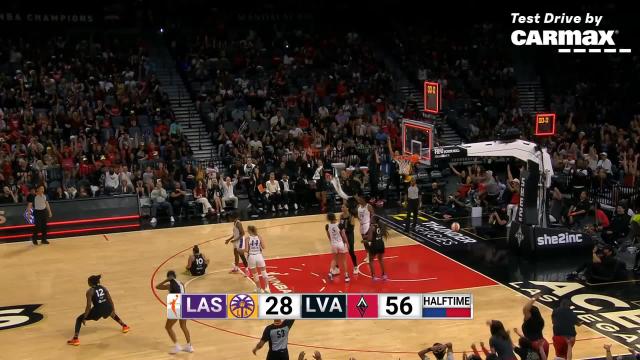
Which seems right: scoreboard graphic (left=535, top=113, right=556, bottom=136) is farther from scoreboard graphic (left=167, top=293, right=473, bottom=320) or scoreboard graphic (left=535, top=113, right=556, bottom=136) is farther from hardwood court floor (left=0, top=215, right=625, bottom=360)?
scoreboard graphic (left=167, top=293, right=473, bottom=320)

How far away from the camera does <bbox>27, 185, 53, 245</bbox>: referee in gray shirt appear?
71.1 feet

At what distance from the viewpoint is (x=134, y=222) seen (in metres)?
24.6

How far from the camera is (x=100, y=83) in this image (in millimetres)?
30875

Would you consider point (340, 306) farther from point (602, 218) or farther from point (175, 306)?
point (602, 218)

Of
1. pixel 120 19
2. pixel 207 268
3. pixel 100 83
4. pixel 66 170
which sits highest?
pixel 120 19

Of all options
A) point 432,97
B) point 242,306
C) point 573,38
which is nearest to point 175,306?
point 242,306

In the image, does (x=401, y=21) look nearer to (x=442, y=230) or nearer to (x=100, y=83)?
(x=100, y=83)

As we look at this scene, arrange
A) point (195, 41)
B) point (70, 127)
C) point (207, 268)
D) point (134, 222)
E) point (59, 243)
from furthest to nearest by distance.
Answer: point (195, 41)
point (70, 127)
point (134, 222)
point (59, 243)
point (207, 268)

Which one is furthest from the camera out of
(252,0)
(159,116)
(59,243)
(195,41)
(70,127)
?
(252,0)

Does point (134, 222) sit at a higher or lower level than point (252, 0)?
lower

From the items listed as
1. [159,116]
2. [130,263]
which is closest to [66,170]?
[159,116]

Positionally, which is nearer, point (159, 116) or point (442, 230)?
point (442, 230)

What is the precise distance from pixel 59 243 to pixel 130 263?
3125 millimetres

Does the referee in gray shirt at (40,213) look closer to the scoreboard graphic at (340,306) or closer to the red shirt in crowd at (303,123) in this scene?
the red shirt in crowd at (303,123)
